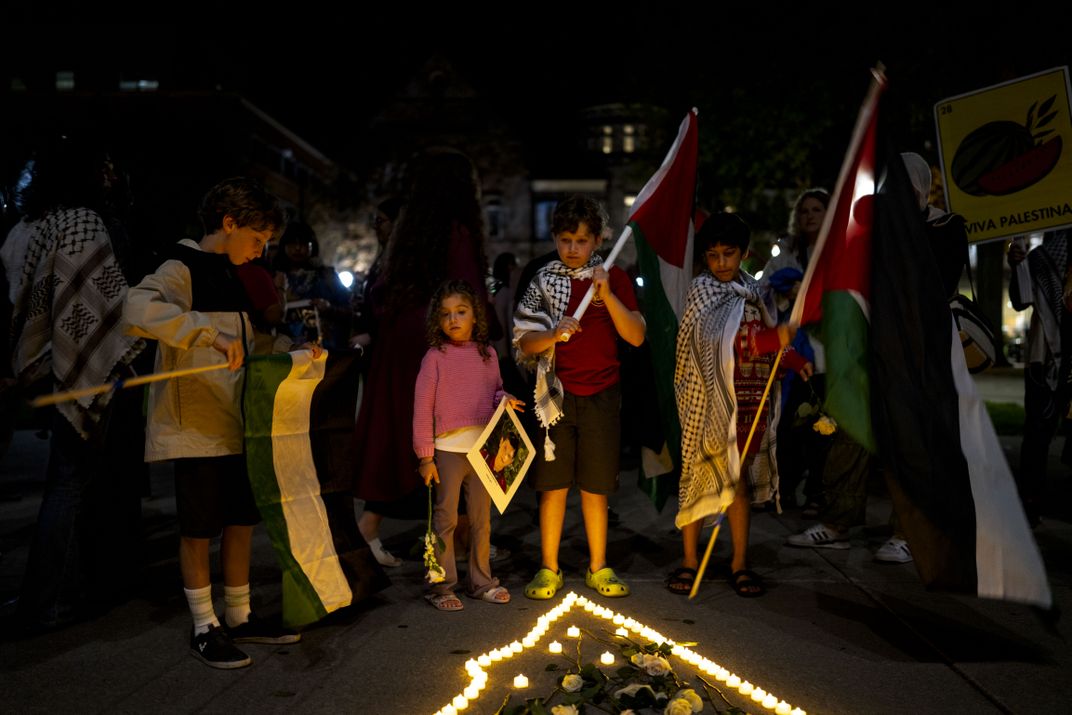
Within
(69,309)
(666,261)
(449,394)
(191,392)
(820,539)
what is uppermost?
(666,261)

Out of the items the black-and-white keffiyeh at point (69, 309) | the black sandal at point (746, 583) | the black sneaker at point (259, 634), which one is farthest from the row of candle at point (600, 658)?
the black-and-white keffiyeh at point (69, 309)

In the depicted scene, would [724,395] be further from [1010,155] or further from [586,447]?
[1010,155]

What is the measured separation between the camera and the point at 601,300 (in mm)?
4621

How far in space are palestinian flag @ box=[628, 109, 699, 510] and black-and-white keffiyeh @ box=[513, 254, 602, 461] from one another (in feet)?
1.11

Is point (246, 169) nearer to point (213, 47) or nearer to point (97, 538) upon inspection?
point (213, 47)

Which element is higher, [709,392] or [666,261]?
[666,261]

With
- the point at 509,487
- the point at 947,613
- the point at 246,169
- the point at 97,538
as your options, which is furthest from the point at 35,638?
the point at 246,169

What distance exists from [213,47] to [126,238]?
3859 centimetres

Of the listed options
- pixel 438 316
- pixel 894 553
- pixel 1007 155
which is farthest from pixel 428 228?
pixel 1007 155

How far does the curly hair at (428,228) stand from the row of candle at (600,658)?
6.13ft

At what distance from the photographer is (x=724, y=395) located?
4.41 m

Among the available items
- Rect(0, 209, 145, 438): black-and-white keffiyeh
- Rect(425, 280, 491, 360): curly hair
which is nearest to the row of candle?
Rect(425, 280, 491, 360): curly hair

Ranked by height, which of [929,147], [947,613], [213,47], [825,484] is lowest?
[947,613]

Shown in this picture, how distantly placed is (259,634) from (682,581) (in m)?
2.12
